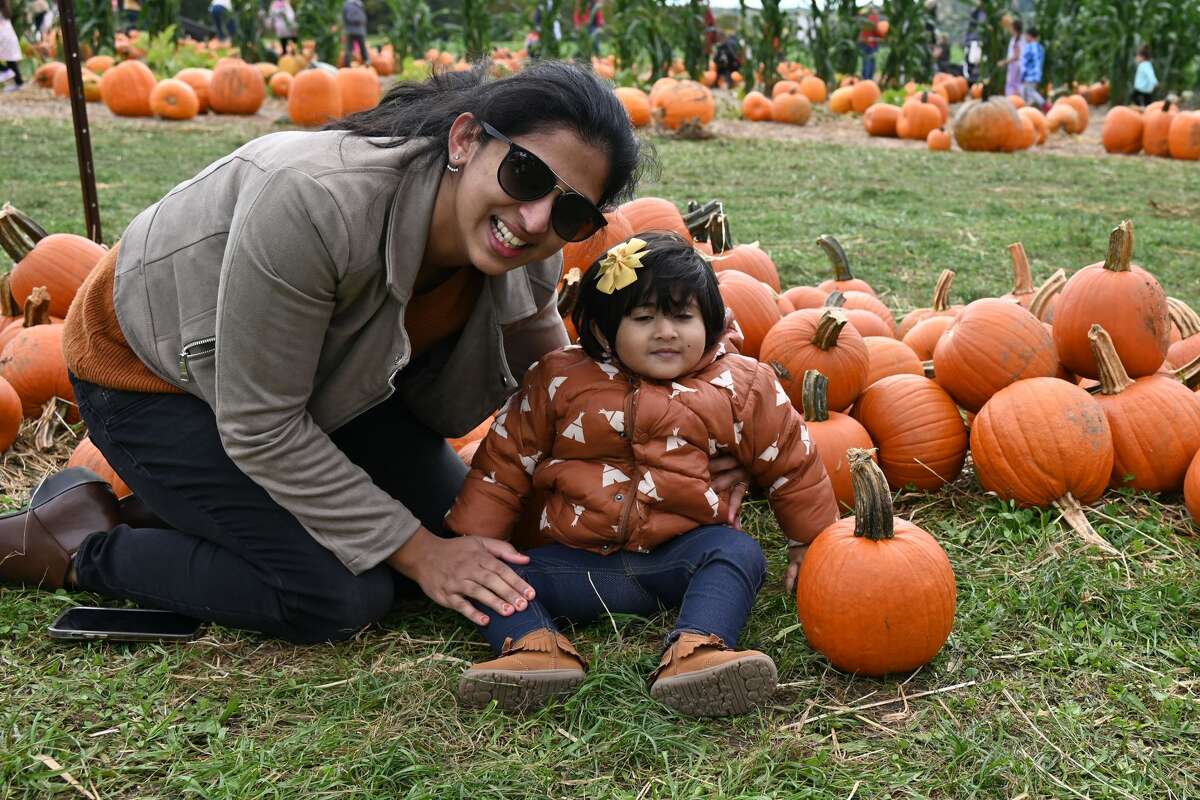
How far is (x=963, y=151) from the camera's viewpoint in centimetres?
1306

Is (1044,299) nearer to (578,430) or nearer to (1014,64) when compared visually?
(578,430)

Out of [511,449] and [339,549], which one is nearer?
[339,549]

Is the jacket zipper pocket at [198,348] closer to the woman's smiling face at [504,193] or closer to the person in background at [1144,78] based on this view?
the woman's smiling face at [504,193]

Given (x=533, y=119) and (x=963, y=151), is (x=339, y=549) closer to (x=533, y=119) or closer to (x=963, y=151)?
(x=533, y=119)

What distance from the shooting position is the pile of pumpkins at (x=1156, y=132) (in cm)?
1239

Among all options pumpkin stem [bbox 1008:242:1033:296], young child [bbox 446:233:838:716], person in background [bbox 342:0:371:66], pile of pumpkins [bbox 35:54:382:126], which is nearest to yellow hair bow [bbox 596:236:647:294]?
young child [bbox 446:233:838:716]

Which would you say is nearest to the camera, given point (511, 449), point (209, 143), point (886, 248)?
point (511, 449)

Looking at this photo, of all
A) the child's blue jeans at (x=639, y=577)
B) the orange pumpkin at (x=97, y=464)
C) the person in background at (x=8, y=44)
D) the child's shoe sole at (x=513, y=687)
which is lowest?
the child's shoe sole at (x=513, y=687)

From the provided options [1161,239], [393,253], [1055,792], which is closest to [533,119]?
[393,253]

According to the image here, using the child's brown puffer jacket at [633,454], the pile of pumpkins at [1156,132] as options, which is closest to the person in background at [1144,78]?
the pile of pumpkins at [1156,132]

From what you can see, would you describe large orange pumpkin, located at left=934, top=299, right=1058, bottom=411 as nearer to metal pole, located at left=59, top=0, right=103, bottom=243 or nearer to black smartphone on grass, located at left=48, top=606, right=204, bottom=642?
black smartphone on grass, located at left=48, top=606, right=204, bottom=642

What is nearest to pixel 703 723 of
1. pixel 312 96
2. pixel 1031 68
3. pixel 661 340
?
pixel 661 340

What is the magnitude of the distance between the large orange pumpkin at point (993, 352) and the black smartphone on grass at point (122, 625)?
2267 millimetres

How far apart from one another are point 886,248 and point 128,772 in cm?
589
